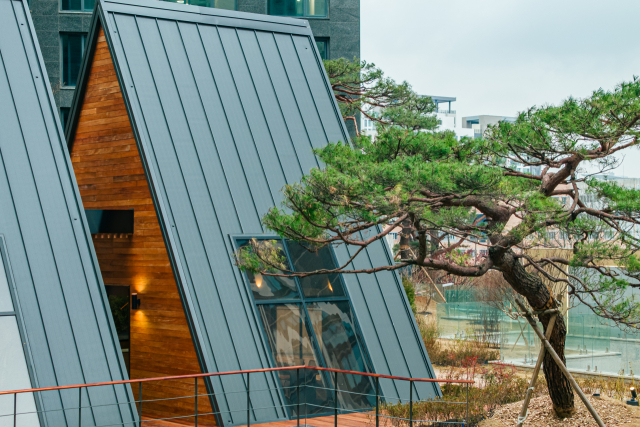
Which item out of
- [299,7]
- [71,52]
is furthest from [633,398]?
[71,52]

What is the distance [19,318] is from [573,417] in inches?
311

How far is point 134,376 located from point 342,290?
3.60m

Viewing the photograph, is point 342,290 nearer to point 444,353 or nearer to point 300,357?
point 300,357

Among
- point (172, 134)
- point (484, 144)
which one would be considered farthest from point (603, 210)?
point (172, 134)

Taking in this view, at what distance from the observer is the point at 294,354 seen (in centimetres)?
990

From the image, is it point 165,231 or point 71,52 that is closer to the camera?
point 165,231

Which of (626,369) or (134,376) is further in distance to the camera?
(626,369)

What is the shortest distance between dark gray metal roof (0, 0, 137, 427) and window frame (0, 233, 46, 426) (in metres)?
0.01

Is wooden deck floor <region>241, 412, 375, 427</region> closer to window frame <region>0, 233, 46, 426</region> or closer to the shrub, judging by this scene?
the shrub

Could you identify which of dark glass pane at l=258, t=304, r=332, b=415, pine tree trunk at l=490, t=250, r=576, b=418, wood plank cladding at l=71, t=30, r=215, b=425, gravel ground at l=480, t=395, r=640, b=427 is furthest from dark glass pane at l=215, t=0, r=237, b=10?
gravel ground at l=480, t=395, r=640, b=427

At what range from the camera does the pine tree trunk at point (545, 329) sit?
372 inches

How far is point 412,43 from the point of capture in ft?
342

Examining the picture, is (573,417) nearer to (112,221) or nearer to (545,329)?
(545,329)

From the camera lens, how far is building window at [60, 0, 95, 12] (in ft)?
77.3
